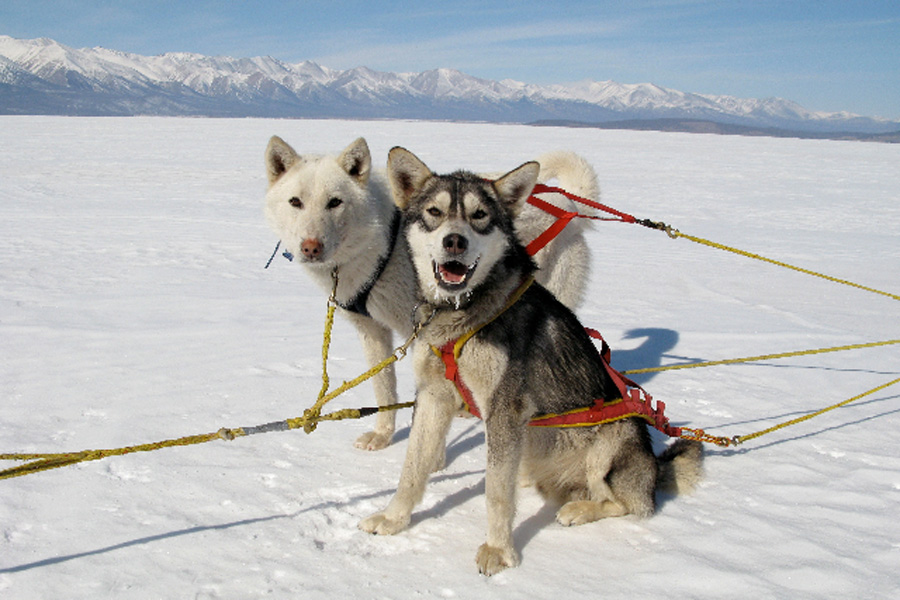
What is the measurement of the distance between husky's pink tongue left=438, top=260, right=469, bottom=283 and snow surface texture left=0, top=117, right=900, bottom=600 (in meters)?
1.23

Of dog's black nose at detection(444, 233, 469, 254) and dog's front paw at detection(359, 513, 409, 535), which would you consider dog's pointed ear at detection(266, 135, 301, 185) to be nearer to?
dog's black nose at detection(444, 233, 469, 254)

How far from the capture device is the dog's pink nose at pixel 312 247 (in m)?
3.31

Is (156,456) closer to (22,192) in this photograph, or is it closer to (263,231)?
(263,231)

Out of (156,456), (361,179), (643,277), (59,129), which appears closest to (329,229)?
(361,179)

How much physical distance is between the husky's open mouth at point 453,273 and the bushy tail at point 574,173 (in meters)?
2.78

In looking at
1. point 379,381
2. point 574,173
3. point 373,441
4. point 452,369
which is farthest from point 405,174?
point 574,173

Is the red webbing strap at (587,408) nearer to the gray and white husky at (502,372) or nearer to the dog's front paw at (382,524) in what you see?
the gray and white husky at (502,372)

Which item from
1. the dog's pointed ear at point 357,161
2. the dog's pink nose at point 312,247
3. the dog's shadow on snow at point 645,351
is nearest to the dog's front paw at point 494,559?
the dog's pink nose at point 312,247

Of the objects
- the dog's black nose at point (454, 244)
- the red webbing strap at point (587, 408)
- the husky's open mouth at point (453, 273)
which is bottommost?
the red webbing strap at point (587, 408)

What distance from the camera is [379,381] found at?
3918mm

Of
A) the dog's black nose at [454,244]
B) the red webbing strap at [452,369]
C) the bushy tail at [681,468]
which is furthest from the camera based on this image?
the bushy tail at [681,468]

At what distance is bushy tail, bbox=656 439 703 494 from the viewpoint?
318 centimetres

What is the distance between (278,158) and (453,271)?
1.88m

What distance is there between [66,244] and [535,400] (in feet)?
30.5
